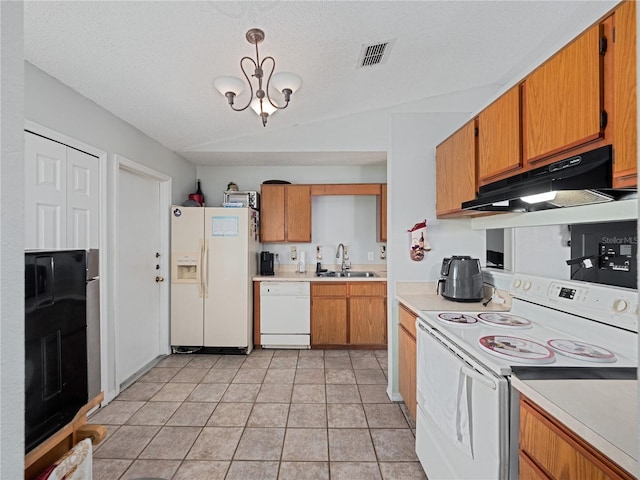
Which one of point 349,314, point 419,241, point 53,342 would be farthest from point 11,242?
point 349,314

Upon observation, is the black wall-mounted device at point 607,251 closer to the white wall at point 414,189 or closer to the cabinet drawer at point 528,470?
the cabinet drawer at point 528,470

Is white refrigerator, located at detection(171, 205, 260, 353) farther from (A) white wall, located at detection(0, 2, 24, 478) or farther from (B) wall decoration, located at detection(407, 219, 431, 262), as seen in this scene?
(A) white wall, located at detection(0, 2, 24, 478)

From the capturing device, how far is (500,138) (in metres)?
1.72

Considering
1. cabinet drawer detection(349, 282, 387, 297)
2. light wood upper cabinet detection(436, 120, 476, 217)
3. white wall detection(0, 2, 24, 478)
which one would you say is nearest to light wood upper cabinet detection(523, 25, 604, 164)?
light wood upper cabinet detection(436, 120, 476, 217)

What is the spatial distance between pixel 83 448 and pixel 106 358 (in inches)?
70.0

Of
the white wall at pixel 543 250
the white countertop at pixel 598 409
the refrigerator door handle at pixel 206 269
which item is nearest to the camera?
the white countertop at pixel 598 409

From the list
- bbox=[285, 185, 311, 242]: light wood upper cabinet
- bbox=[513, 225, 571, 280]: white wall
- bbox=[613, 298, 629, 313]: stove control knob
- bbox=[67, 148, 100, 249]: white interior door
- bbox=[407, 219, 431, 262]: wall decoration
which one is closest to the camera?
bbox=[613, 298, 629, 313]: stove control knob

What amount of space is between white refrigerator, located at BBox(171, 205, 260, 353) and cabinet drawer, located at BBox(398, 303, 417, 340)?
1858 mm

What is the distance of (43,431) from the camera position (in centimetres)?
92

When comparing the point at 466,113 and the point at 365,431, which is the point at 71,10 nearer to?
the point at 466,113

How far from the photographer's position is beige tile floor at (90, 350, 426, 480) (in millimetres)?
1834

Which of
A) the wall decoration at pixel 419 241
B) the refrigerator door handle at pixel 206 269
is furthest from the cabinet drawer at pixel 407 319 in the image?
the refrigerator door handle at pixel 206 269

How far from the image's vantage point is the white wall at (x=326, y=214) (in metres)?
4.31

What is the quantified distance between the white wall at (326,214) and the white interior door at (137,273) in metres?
0.95
